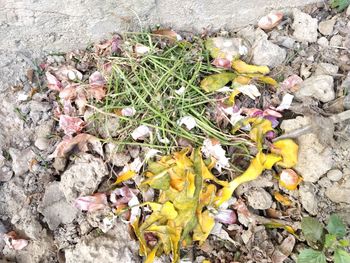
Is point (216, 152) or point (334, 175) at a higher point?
point (216, 152)

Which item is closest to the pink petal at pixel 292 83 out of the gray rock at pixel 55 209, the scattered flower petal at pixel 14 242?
the gray rock at pixel 55 209

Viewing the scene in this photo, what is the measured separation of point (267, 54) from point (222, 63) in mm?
178

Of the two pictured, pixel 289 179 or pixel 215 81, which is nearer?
pixel 289 179

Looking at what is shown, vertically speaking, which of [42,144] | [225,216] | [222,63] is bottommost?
[225,216]

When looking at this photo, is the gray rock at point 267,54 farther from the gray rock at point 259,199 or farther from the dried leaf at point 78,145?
the dried leaf at point 78,145

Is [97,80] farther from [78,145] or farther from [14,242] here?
[14,242]

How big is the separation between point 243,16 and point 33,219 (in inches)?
45.7

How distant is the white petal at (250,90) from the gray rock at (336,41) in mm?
407

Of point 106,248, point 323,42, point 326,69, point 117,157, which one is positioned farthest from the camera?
point 323,42

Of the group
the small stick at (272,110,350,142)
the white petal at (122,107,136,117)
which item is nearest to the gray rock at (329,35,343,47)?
the small stick at (272,110,350,142)

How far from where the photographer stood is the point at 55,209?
5.62ft

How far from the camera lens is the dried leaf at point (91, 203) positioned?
1.66 meters

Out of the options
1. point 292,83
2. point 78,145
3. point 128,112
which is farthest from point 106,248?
point 292,83

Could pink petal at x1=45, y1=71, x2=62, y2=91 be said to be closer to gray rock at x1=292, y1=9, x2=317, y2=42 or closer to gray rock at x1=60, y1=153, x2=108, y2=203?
gray rock at x1=60, y1=153, x2=108, y2=203
